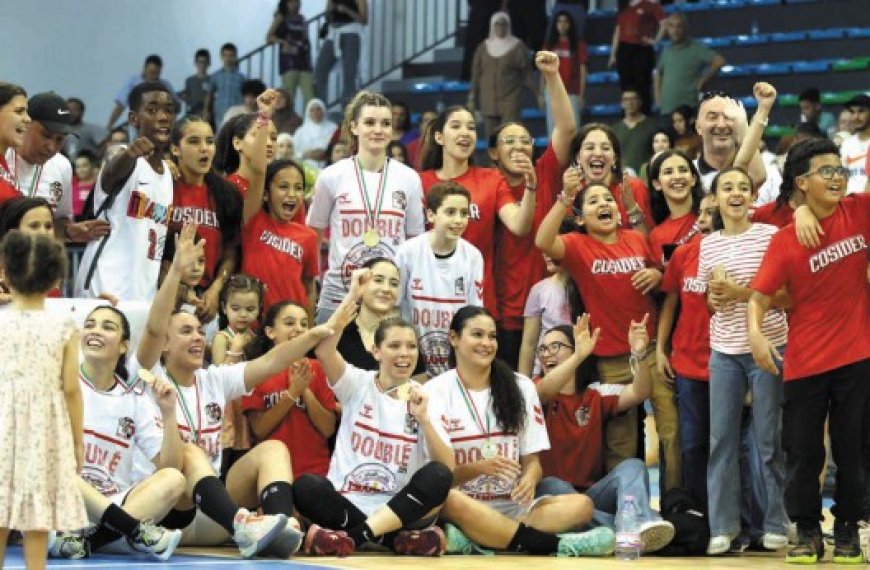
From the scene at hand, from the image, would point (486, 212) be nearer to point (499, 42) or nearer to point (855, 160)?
point (855, 160)

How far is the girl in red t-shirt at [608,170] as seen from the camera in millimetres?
9539

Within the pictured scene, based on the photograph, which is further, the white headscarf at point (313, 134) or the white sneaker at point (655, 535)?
the white headscarf at point (313, 134)

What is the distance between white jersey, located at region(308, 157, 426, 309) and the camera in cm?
948

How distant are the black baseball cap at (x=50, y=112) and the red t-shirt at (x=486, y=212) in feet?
6.76

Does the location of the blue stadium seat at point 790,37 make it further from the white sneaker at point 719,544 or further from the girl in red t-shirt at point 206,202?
the white sneaker at point 719,544

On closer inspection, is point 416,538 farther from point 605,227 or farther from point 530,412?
point 605,227

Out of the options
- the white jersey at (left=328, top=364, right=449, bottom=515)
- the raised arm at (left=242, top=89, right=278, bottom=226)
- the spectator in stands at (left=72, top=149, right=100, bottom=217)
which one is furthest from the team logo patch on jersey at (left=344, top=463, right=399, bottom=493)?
the spectator in stands at (left=72, top=149, right=100, bottom=217)

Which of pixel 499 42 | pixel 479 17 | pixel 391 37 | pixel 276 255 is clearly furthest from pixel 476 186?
pixel 391 37

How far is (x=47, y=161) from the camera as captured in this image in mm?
9117

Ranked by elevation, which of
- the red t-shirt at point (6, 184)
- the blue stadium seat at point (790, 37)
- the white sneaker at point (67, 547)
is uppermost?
the blue stadium seat at point (790, 37)

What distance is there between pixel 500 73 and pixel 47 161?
8860 mm

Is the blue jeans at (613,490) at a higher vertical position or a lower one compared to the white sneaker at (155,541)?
higher

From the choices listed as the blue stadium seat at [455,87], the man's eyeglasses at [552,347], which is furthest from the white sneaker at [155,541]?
the blue stadium seat at [455,87]

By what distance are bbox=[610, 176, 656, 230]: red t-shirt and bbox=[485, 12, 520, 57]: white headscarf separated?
25.1ft
